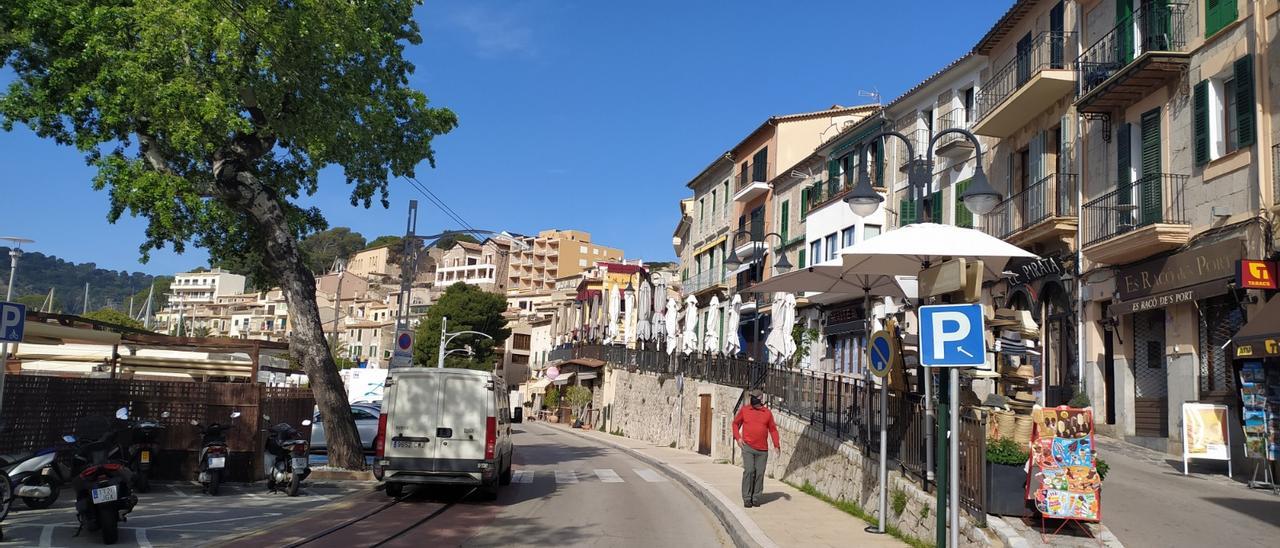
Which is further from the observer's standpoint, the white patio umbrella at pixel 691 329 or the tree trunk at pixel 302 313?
the white patio umbrella at pixel 691 329

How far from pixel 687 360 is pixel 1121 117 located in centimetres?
1869

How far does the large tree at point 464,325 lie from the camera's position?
79.8 metres

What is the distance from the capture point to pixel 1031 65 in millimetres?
23906

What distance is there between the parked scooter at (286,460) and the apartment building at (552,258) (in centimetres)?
11947

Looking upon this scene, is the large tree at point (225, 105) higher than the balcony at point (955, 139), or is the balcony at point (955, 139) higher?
the balcony at point (955, 139)

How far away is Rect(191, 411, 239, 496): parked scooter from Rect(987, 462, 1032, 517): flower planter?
10.9 metres

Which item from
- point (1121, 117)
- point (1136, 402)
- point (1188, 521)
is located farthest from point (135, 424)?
point (1121, 117)

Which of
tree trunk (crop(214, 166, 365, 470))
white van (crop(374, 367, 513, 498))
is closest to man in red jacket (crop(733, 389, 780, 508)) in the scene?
white van (crop(374, 367, 513, 498))

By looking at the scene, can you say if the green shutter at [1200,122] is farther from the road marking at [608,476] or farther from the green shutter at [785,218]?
the green shutter at [785,218]

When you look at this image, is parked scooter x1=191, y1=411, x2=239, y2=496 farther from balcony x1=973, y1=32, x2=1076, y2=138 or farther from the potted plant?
balcony x1=973, y1=32, x2=1076, y2=138

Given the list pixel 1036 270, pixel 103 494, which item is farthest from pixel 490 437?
pixel 1036 270

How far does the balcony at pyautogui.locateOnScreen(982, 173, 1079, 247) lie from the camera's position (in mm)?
21125

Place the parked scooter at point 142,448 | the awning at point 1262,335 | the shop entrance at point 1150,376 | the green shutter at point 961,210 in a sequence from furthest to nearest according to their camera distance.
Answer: the green shutter at point 961,210, the shop entrance at point 1150,376, the awning at point 1262,335, the parked scooter at point 142,448

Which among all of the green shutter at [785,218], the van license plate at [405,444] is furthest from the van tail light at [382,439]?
the green shutter at [785,218]
